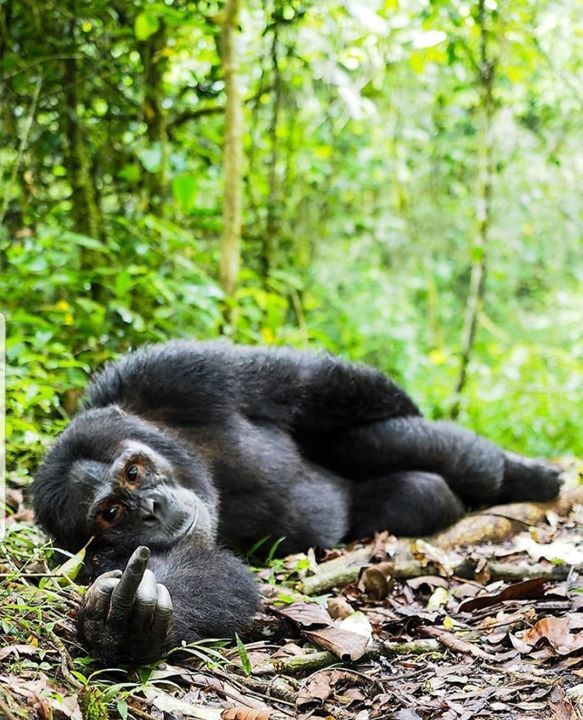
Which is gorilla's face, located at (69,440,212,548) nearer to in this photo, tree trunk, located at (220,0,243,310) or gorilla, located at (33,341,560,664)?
gorilla, located at (33,341,560,664)

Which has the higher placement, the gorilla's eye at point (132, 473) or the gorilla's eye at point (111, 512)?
the gorilla's eye at point (132, 473)

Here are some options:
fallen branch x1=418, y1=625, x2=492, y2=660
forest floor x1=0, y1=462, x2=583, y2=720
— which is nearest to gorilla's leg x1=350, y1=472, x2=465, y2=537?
forest floor x1=0, y1=462, x2=583, y2=720

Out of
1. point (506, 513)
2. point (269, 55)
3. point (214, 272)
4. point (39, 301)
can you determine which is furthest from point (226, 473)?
point (269, 55)

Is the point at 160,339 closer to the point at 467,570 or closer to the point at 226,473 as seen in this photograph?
the point at 226,473

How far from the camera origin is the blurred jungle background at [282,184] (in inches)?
245

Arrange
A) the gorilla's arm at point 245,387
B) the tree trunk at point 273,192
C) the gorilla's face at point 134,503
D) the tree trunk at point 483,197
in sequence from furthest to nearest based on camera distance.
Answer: the tree trunk at point 273,192, the tree trunk at point 483,197, the gorilla's arm at point 245,387, the gorilla's face at point 134,503

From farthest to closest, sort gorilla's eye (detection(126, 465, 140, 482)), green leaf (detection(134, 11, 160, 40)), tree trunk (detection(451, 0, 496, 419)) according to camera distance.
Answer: tree trunk (detection(451, 0, 496, 419)) → green leaf (detection(134, 11, 160, 40)) → gorilla's eye (detection(126, 465, 140, 482))

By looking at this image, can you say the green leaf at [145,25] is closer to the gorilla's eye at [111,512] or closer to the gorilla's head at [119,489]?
the gorilla's head at [119,489]

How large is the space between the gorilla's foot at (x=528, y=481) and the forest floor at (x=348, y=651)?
4.75 feet

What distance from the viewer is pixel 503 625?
126 inches

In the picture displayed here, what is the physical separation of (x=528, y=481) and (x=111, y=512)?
295 centimetres

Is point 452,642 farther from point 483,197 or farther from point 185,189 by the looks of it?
point 483,197

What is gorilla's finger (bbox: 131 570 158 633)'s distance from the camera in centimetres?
279

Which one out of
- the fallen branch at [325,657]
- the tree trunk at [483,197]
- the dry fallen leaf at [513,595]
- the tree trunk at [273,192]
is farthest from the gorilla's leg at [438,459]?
the tree trunk at [273,192]
